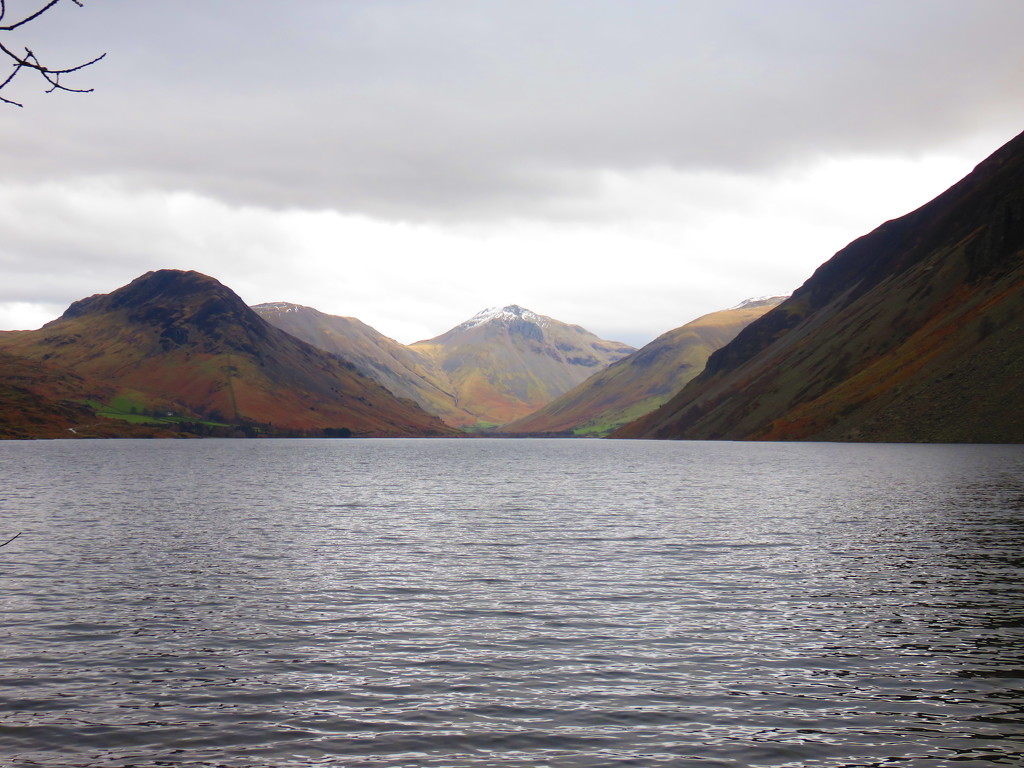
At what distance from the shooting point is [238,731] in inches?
774

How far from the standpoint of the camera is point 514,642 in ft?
91.2

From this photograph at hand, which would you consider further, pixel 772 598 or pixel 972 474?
pixel 972 474

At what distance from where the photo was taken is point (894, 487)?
91.1 metres

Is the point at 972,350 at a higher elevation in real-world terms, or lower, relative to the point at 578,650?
higher

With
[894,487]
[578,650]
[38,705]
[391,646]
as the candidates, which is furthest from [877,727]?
[894,487]

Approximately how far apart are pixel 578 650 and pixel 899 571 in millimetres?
22652

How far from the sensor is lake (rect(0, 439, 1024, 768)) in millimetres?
18891

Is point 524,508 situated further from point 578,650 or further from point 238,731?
point 238,731

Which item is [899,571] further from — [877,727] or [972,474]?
[972,474]

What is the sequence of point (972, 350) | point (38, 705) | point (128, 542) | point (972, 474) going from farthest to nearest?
point (972, 350) → point (972, 474) → point (128, 542) → point (38, 705)

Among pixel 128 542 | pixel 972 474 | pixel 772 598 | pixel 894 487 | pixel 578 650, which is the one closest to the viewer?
pixel 578 650

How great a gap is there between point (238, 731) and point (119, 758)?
2692mm

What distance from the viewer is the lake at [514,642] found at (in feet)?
62.0

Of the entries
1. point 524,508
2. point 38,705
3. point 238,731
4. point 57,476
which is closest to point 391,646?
point 238,731
